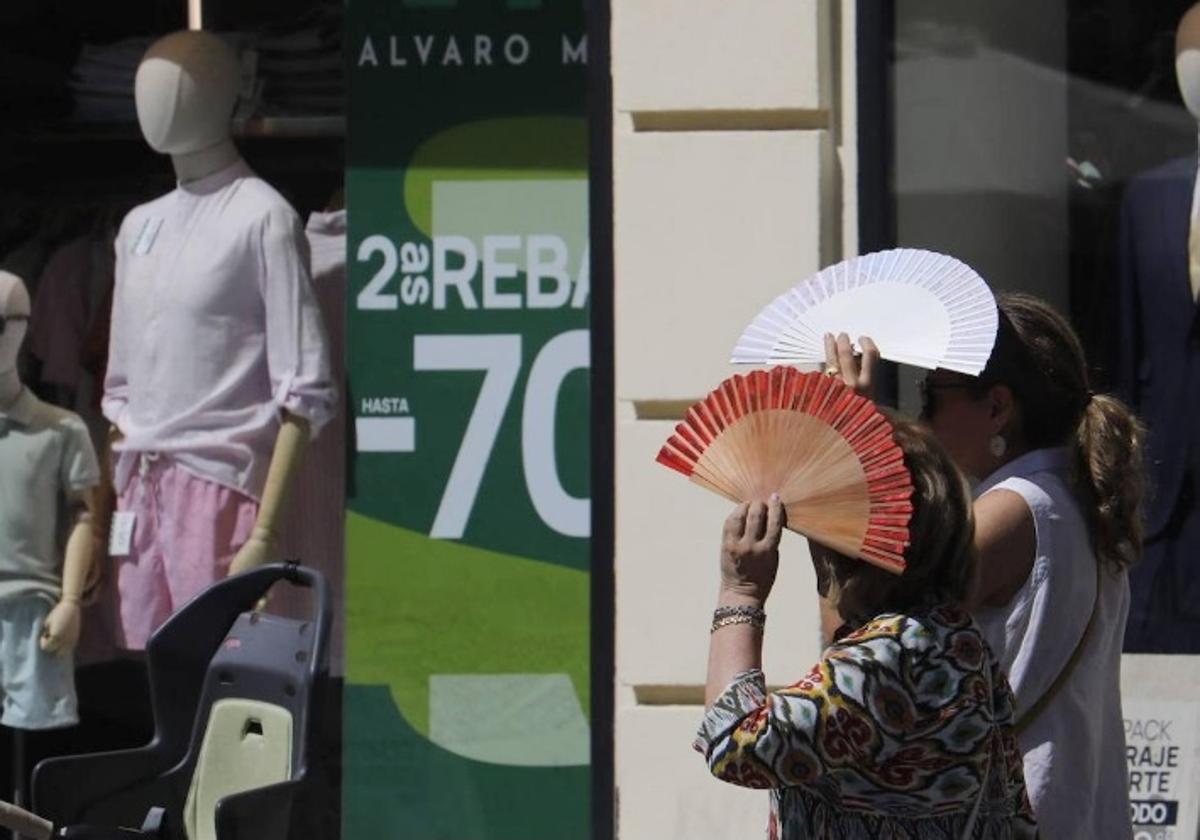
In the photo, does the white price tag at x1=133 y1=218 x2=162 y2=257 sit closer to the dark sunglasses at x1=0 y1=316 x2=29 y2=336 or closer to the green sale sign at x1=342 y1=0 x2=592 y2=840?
the dark sunglasses at x1=0 y1=316 x2=29 y2=336

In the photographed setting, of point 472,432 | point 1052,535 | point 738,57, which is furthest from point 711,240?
point 1052,535

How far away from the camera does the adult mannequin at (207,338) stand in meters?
6.08

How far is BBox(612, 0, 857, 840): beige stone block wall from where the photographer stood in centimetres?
523

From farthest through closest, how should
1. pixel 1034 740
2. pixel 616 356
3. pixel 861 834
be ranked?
pixel 616 356, pixel 1034 740, pixel 861 834

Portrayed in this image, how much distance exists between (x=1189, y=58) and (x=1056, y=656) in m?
2.47

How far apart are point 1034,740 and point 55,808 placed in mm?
1959

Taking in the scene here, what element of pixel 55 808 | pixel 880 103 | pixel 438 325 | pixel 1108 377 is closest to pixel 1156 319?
pixel 1108 377

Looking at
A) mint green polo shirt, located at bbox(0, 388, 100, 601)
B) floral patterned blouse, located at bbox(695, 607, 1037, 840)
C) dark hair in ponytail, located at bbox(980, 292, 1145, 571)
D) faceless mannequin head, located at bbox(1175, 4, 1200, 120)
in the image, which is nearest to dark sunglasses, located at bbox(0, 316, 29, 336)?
mint green polo shirt, located at bbox(0, 388, 100, 601)

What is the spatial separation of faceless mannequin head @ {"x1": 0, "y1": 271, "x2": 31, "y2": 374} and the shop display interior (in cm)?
3

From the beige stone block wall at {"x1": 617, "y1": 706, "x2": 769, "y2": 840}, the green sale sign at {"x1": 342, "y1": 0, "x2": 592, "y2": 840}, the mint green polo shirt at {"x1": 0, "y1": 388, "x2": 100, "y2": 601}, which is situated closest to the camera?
the beige stone block wall at {"x1": 617, "y1": 706, "x2": 769, "y2": 840}

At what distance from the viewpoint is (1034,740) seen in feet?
10.8

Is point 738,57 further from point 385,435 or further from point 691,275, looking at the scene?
point 385,435

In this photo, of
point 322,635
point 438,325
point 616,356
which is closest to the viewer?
point 322,635

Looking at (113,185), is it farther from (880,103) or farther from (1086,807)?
(1086,807)
